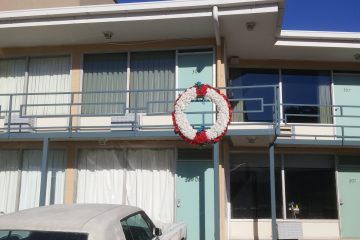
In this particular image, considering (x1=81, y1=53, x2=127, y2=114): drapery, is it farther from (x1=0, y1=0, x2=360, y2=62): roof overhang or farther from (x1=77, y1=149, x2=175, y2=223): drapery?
(x1=77, y1=149, x2=175, y2=223): drapery

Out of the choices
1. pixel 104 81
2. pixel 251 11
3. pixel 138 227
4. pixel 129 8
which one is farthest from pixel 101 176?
pixel 138 227

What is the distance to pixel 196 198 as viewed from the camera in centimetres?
1045

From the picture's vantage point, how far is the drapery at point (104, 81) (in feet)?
37.3

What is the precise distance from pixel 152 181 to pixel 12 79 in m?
4.71

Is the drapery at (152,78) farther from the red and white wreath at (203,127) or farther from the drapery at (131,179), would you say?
the red and white wreath at (203,127)

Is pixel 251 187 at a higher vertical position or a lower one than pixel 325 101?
lower

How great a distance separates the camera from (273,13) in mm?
9875

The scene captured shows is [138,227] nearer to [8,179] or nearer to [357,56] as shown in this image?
[8,179]

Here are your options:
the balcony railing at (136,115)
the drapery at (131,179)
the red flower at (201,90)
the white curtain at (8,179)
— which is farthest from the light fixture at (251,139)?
Result: the white curtain at (8,179)

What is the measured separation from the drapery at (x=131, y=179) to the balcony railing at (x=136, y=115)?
2.38ft

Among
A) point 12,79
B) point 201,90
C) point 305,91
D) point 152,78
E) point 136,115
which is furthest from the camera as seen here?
point 305,91

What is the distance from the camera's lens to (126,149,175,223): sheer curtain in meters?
10.7

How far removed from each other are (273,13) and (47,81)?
5967 mm

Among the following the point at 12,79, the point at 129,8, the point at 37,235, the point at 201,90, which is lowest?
the point at 37,235
